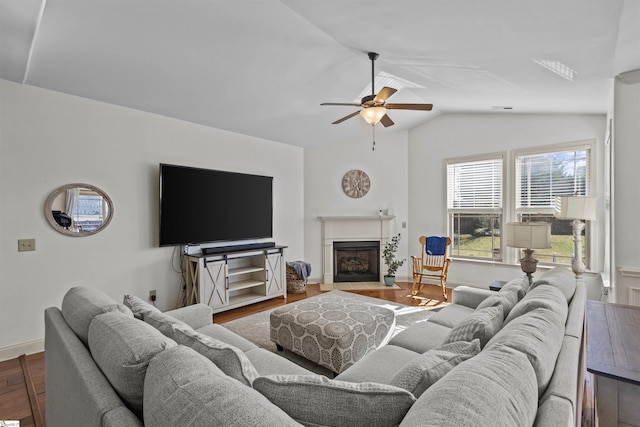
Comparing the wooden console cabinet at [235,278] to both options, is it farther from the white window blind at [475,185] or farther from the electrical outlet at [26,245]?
the white window blind at [475,185]

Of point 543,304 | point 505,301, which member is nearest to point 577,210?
point 505,301

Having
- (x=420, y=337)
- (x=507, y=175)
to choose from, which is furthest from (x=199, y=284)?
(x=507, y=175)

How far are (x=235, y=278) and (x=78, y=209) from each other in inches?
85.1

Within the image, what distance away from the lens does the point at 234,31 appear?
2.52 m

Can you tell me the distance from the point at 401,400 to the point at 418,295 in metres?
4.20

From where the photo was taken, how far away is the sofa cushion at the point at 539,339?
1.00 m

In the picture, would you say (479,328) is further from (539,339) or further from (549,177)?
(549,177)

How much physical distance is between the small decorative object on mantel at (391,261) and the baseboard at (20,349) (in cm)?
457

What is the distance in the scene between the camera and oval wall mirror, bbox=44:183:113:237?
9.83ft

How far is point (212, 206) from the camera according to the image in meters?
4.10

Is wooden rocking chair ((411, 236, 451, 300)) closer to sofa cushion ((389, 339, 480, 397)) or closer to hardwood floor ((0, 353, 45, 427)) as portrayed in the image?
sofa cushion ((389, 339, 480, 397))

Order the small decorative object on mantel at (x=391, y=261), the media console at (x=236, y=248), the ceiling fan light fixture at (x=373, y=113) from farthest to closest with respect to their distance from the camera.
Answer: the small decorative object on mantel at (x=391, y=261) < the media console at (x=236, y=248) < the ceiling fan light fixture at (x=373, y=113)

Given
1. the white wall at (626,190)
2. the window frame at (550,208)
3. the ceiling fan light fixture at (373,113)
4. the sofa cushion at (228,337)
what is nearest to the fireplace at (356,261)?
the window frame at (550,208)

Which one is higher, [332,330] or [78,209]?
[78,209]
